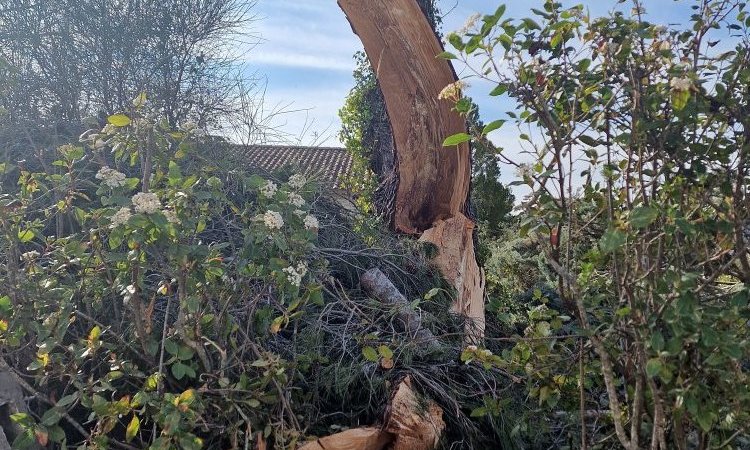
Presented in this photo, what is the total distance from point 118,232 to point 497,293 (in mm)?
6987

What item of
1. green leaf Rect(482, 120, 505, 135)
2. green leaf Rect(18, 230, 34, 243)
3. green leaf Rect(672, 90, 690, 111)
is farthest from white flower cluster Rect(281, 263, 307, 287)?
green leaf Rect(672, 90, 690, 111)

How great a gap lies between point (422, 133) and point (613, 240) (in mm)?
2999

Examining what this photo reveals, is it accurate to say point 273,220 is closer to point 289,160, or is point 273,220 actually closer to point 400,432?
point 400,432

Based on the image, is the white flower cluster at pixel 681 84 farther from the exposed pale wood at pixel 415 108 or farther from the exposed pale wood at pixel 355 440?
the exposed pale wood at pixel 415 108

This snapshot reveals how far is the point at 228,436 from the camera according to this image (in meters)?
2.83

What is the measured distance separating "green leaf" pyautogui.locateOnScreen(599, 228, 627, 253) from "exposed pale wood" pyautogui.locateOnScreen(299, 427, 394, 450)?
150cm

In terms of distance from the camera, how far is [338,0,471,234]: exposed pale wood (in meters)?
4.33

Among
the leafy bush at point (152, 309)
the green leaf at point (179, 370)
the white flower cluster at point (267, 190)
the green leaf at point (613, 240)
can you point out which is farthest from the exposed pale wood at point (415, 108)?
the green leaf at point (613, 240)

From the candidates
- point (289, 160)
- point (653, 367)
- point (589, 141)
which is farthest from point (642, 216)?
point (289, 160)

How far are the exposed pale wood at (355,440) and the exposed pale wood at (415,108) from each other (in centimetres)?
231

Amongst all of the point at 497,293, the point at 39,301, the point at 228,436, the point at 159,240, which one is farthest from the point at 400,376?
the point at 497,293

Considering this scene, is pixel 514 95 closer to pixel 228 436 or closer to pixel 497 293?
pixel 228 436

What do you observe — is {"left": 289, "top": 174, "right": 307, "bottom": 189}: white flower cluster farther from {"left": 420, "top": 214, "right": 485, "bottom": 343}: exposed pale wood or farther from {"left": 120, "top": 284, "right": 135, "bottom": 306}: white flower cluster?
{"left": 420, "top": 214, "right": 485, "bottom": 343}: exposed pale wood

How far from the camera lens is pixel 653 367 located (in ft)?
6.12
